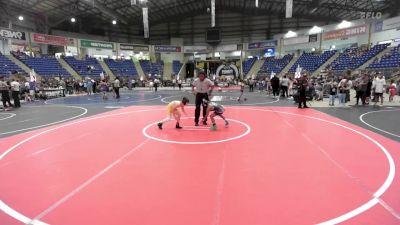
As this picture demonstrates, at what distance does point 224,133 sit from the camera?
8062 mm

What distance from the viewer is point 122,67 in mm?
44375

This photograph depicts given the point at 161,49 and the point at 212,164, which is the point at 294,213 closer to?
the point at 212,164

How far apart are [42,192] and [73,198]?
65cm

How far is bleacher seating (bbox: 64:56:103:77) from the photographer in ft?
123

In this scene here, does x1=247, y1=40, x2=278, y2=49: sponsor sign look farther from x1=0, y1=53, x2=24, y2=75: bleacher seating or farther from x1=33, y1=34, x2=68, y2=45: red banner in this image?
x1=0, y1=53, x2=24, y2=75: bleacher seating

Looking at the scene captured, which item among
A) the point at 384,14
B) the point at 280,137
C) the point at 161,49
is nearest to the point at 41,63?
the point at 161,49

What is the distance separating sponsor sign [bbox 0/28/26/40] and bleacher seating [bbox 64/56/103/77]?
6241mm

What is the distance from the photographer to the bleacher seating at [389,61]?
86.2ft

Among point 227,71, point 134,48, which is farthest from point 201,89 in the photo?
point 134,48

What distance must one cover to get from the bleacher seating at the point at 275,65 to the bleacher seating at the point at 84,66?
2549 centimetres

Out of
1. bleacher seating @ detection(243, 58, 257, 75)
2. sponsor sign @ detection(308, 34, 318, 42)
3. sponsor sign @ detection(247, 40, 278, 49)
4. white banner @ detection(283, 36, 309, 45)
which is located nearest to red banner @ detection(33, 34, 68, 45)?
bleacher seating @ detection(243, 58, 257, 75)

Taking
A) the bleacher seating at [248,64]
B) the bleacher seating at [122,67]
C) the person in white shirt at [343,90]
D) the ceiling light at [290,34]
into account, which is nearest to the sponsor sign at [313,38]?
the ceiling light at [290,34]

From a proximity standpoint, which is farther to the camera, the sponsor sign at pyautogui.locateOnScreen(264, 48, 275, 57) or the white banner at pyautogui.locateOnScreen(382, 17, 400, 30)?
the sponsor sign at pyautogui.locateOnScreen(264, 48, 275, 57)

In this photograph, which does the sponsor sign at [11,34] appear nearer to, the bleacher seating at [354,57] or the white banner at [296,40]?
the white banner at [296,40]
